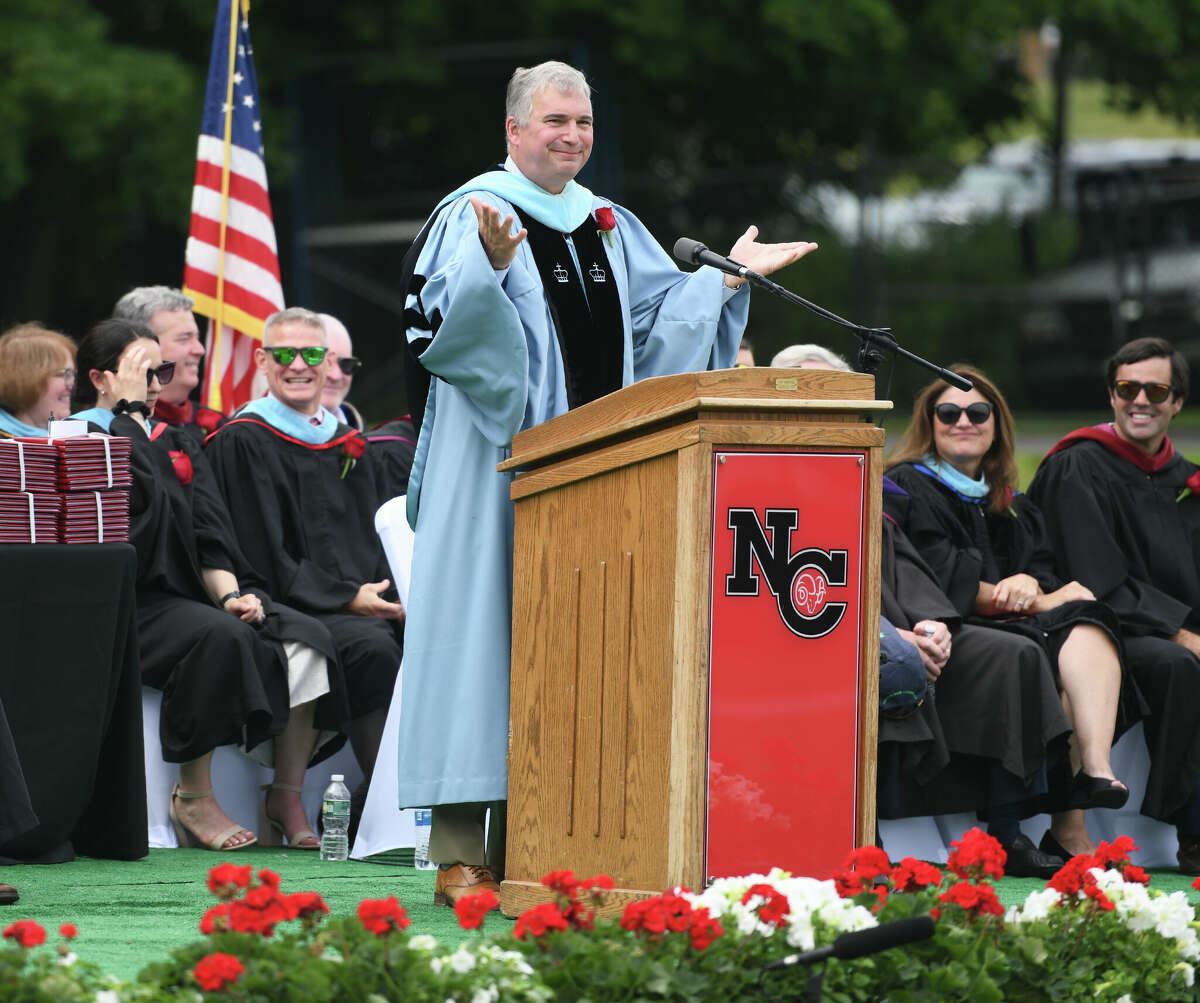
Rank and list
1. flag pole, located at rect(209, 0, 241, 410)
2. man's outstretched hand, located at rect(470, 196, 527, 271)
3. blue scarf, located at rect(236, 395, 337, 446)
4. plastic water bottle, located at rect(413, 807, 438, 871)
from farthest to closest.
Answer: flag pole, located at rect(209, 0, 241, 410), blue scarf, located at rect(236, 395, 337, 446), plastic water bottle, located at rect(413, 807, 438, 871), man's outstretched hand, located at rect(470, 196, 527, 271)

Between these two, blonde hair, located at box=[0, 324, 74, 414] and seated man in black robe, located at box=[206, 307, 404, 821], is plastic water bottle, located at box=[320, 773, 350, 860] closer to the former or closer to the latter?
seated man in black robe, located at box=[206, 307, 404, 821]

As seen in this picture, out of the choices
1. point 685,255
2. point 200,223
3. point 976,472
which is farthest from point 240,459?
point 685,255

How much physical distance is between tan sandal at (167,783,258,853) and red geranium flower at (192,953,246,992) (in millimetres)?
3837

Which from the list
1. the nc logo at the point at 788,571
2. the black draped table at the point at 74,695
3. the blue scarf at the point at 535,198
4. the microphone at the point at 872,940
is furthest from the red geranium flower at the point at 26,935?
the black draped table at the point at 74,695

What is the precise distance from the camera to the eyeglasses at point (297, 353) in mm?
7902

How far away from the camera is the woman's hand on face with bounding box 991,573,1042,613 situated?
292 inches

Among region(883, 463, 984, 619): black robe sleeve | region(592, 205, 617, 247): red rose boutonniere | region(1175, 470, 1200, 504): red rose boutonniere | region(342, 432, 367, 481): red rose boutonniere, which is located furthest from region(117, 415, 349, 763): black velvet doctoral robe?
region(1175, 470, 1200, 504): red rose boutonniere

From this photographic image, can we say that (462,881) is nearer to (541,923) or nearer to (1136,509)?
(541,923)

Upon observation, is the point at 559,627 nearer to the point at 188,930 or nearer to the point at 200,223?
the point at 188,930

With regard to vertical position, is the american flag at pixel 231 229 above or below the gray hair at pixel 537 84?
above

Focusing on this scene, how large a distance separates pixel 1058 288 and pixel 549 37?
515cm

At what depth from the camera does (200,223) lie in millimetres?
9688

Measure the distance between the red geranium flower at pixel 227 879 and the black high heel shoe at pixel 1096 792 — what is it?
4067mm

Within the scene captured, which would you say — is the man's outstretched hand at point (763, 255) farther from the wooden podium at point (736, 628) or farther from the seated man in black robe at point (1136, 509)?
the seated man in black robe at point (1136, 509)
